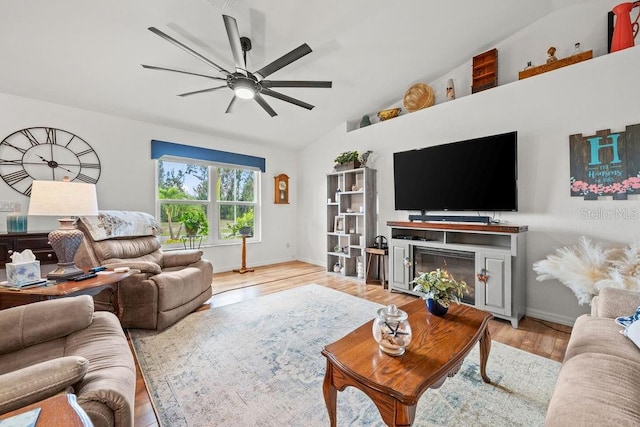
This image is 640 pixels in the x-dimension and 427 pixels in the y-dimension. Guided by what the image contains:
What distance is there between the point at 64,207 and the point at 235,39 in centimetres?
164

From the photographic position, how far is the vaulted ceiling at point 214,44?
222 centimetres

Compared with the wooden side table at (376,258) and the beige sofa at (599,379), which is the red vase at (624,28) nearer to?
the beige sofa at (599,379)

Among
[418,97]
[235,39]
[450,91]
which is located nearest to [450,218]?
[450,91]

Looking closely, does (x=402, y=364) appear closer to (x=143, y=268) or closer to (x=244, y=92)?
(x=143, y=268)

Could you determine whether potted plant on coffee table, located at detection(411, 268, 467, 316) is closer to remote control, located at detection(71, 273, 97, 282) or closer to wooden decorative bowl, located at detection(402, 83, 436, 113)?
remote control, located at detection(71, 273, 97, 282)

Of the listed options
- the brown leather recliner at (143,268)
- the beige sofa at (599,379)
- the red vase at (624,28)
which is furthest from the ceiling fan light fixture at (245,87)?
the red vase at (624,28)

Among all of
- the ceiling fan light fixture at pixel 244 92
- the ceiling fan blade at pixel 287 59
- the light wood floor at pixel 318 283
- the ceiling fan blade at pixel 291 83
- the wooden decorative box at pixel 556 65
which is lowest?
the light wood floor at pixel 318 283

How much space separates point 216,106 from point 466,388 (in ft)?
13.0

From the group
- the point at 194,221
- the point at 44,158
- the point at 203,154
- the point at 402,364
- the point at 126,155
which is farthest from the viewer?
the point at 203,154

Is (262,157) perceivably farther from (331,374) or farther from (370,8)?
(331,374)

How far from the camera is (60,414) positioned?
2.03 feet

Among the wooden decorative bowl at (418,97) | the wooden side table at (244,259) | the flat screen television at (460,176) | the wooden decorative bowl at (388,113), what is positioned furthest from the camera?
the wooden side table at (244,259)

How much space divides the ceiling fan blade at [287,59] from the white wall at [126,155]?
2.42 metres

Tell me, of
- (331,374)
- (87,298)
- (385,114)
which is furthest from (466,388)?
(385,114)
